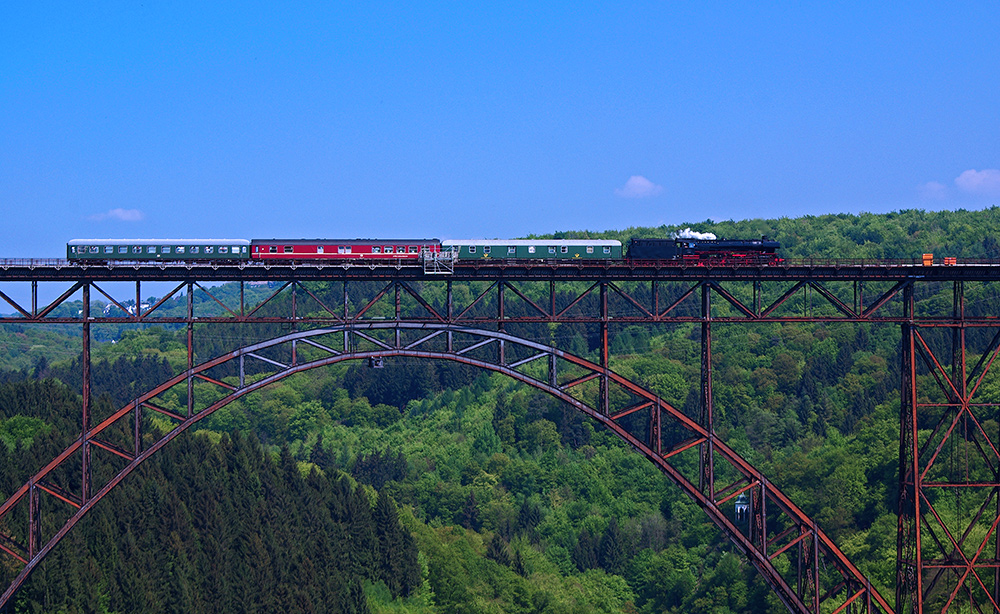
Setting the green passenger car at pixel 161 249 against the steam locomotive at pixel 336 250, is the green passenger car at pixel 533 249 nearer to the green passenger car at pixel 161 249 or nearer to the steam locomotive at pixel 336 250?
the steam locomotive at pixel 336 250

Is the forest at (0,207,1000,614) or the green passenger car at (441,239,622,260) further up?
the green passenger car at (441,239,622,260)

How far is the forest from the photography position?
89812 mm

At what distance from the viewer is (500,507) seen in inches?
6781

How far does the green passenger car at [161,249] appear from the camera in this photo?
198 ft

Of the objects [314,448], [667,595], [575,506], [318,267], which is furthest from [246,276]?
[314,448]

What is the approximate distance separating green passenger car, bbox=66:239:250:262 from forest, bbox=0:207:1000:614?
751 inches

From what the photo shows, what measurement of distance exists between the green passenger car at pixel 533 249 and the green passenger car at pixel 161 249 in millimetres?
10433

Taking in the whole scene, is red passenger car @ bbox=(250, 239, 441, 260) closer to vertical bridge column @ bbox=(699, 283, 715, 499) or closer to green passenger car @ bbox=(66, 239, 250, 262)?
green passenger car @ bbox=(66, 239, 250, 262)

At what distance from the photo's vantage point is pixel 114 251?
60719mm

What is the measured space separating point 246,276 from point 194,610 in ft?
123

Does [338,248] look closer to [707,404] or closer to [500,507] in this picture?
[707,404]

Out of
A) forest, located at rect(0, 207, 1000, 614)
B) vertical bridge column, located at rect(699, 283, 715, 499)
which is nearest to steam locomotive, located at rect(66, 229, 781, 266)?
vertical bridge column, located at rect(699, 283, 715, 499)

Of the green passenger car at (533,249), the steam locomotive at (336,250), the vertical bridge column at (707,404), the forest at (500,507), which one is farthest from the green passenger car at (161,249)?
the vertical bridge column at (707,404)

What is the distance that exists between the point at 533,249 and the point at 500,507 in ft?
380
